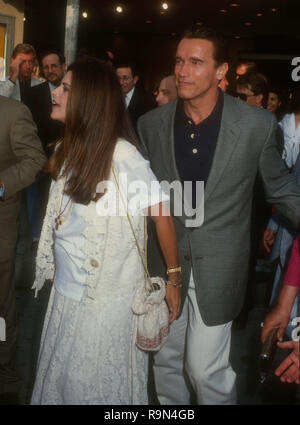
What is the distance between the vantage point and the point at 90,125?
2506 millimetres

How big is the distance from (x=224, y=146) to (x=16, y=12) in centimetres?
989

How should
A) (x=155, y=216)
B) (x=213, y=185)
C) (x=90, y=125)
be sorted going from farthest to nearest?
(x=213, y=185) → (x=155, y=216) → (x=90, y=125)

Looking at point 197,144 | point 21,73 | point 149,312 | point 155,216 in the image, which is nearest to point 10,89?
point 21,73

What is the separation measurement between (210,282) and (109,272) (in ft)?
2.19

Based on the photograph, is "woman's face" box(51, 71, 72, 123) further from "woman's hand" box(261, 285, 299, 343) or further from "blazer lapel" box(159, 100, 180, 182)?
"woman's hand" box(261, 285, 299, 343)

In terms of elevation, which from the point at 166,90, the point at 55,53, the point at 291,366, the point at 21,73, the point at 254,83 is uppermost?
the point at 55,53

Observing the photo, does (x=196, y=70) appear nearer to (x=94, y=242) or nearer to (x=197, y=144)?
(x=197, y=144)

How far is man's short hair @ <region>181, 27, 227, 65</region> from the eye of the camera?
309cm

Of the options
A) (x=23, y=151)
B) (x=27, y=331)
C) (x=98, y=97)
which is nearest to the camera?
(x=98, y=97)

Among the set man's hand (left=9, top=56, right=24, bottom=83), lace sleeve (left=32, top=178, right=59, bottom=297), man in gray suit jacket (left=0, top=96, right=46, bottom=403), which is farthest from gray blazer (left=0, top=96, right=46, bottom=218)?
man's hand (left=9, top=56, right=24, bottom=83)

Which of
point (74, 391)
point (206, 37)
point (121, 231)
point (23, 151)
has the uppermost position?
point (206, 37)

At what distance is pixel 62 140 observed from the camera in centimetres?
273
